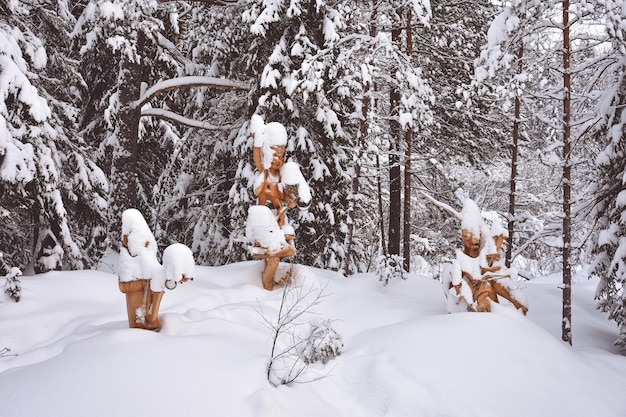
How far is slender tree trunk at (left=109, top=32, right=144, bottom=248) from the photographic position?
11.1 metres

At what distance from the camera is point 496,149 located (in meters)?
13.1

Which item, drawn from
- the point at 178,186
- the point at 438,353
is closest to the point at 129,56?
the point at 178,186

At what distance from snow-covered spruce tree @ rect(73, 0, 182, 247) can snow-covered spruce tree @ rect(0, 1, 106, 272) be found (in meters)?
0.86

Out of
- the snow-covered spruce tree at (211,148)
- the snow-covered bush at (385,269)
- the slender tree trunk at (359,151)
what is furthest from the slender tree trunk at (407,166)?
the snow-covered spruce tree at (211,148)

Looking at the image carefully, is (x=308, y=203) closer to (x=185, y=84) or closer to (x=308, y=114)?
(x=308, y=114)

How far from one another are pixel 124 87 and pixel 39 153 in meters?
4.05

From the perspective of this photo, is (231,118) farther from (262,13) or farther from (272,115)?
(262,13)

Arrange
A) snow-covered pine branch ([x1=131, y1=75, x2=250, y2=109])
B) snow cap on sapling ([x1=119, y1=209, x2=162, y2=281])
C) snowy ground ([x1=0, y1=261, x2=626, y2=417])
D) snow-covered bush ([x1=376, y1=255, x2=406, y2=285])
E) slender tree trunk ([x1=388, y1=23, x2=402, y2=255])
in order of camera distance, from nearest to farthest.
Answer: snowy ground ([x1=0, y1=261, x2=626, y2=417]) → snow cap on sapling ([x1=119, y1=209, x2=162, y2=281]) → snow-covered bush ([x1=376, y1=255, x2=406, y2=285]) → slender tree trunk ([x1=388, y1=23, x2=402, y2=255]) → snow-covered pine branch ([x1=131, y1=75, x2=250, y2=109])

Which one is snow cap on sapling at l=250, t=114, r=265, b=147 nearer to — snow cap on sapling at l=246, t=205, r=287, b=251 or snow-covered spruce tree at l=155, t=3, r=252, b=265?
snow cap on sapling at l=246, t=205, r=287, b=251

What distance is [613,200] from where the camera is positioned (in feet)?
27.2

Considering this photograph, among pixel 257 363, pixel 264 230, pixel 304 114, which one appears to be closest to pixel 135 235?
pixel 257 363

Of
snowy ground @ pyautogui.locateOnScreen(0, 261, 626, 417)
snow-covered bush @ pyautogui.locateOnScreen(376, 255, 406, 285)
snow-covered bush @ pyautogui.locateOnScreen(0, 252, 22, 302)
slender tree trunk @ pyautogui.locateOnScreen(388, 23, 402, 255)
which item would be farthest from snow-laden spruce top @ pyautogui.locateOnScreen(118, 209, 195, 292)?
slender tree trunk @ pyautogui.locateOnScreen(388, 23, 402, 255)

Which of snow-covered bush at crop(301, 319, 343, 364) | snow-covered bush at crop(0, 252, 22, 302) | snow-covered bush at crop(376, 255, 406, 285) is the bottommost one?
snow-covered bush at crop(301, 319, 343, 364)

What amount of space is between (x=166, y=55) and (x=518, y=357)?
11.8 meters
